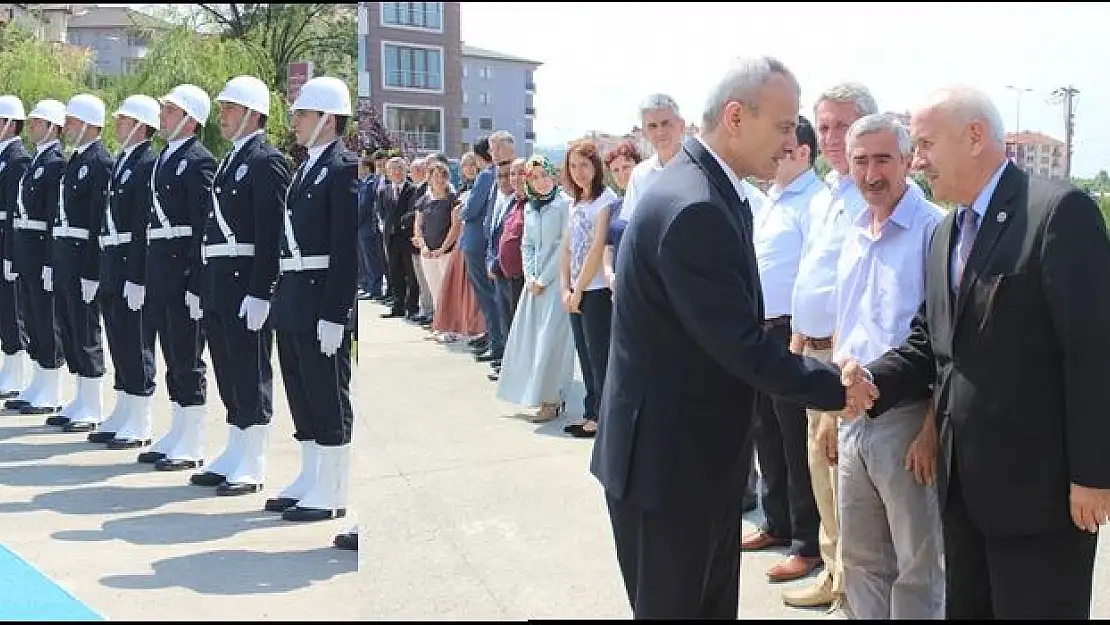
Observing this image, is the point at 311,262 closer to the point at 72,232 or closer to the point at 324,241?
the point at 324,241

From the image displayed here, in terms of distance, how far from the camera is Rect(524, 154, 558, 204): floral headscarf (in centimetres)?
793

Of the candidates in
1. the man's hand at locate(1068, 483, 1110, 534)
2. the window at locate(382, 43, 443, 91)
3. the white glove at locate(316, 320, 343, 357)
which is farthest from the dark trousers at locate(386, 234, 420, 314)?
the man's hand at locate(1068, 483, 1110, 534)

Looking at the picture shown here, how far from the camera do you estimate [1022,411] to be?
9.40ft

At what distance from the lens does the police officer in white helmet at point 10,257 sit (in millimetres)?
8945

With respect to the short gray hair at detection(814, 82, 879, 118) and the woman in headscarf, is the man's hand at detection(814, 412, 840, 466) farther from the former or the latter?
the woman in headscarf

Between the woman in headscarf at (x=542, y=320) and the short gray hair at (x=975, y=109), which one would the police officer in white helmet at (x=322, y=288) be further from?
the short gray hair at (x=975, y=109)

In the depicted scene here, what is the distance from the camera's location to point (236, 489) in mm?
6102

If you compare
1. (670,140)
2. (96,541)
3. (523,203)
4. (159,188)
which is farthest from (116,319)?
(670,140)

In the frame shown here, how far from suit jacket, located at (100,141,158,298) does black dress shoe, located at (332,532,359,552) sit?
2590 mm

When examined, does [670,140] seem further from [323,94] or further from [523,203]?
[523,203]

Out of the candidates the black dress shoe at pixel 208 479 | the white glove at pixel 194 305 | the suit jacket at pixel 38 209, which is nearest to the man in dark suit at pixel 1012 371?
the black dress shoe at pixel 208 479

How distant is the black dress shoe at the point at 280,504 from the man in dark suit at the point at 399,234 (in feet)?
22.7

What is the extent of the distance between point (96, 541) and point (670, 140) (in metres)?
3.24

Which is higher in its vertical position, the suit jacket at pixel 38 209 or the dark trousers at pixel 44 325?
the suit jacket at pixel 38 209
